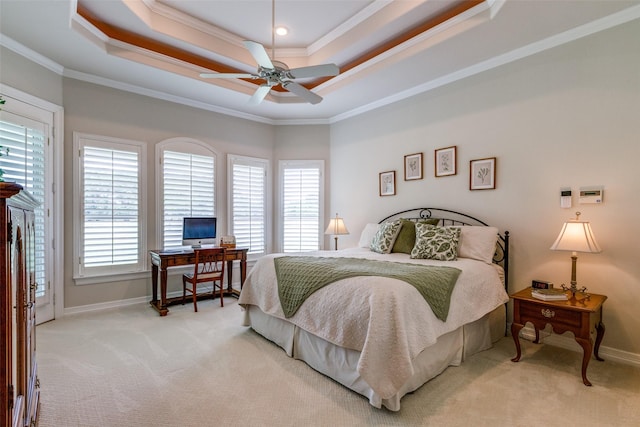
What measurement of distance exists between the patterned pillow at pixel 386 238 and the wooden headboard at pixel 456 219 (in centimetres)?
56

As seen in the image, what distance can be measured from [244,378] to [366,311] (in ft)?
3.76

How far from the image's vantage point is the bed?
6.77 ft

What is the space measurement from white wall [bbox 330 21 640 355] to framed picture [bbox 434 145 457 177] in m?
0.07

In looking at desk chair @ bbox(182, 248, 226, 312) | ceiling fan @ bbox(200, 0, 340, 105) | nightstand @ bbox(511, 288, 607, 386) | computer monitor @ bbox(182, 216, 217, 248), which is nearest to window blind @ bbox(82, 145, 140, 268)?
computer monitor @ bbox(182, 216, 217, 248)

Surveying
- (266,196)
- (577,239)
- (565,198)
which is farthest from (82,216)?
(565,198)

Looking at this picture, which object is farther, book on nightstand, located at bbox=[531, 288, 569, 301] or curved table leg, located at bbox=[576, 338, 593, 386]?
book on nightstand, located at bbox=[531, 288, 569, 301]

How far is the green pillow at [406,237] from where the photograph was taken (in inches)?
150

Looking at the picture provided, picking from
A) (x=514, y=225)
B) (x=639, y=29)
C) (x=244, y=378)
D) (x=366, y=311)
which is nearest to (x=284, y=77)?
(x=366, y=311)

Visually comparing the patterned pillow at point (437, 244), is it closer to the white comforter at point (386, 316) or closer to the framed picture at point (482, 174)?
the white comforter at point (386, 316)

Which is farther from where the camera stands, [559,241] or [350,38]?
[350,38]

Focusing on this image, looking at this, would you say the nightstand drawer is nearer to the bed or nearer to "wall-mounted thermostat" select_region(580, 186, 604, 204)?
the bed

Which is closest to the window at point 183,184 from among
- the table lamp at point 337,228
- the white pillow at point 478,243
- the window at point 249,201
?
the window at point 249,201

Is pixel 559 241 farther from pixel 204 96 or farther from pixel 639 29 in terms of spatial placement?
pixel 204 96

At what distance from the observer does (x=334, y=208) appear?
18.8 feet
